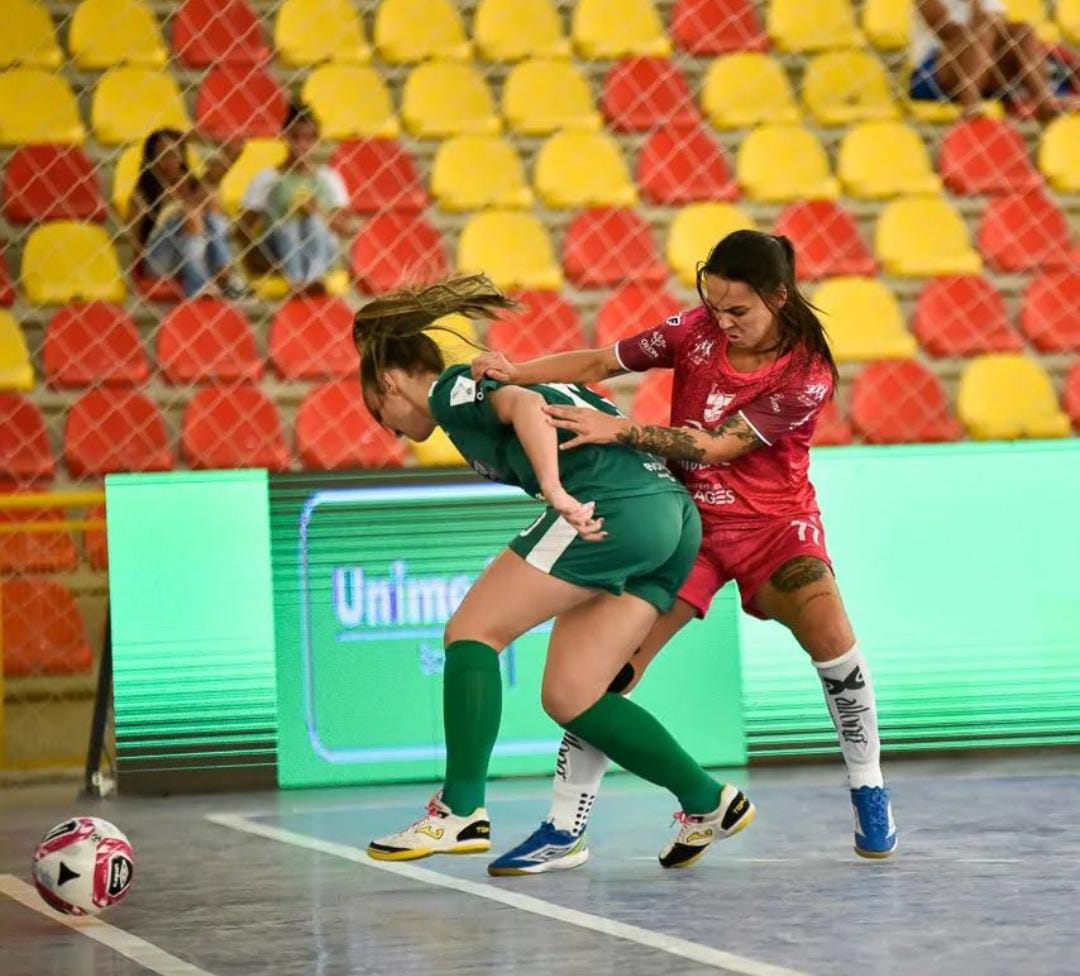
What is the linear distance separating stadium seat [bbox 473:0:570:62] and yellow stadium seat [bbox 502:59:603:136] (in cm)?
11

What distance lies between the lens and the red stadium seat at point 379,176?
977 cm

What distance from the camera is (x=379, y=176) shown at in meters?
9.86

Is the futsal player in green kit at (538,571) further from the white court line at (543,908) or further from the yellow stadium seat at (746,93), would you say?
the yellow stadium seat at (746,93)

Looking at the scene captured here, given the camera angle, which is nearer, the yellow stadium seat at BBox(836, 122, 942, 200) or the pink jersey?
the pink jersey

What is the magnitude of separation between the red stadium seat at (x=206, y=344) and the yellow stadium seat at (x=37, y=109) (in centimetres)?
131

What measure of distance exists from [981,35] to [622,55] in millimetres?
1991

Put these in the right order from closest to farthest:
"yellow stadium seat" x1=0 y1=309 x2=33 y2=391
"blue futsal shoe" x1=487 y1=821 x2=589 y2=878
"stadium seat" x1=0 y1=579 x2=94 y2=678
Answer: "blue futsal shoe" x1=487 y1=821 x2=589 y2=878
"stadium seat" x1=0 y1=579 x2=94 y2=678
"yellow stadium seat" x1=0 y1=309 x2=33 y2=391

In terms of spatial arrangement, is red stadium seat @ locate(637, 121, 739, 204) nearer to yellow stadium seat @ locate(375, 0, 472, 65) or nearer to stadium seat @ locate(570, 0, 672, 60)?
stadium seat @ locate(570, 0, 672, 60)

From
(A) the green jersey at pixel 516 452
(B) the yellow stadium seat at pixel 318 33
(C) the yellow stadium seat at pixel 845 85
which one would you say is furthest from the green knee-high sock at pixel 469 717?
(C) the yellow stadium seat at pixel 845 85

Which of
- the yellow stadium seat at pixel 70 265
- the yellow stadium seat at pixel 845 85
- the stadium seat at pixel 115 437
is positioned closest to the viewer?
the stadium seat at pixel 115 437

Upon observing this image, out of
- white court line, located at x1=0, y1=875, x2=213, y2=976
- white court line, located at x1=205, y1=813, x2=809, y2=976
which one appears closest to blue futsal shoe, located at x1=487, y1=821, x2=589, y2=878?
white court line, located at x1=205, y1=813, x2=809, y2=976

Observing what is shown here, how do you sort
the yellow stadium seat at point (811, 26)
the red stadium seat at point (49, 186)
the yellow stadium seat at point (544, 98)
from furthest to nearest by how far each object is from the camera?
the yellow stadium seat at point (811, 26)
the yellow stadium seat at point (544, 98)
the red stadium seat at point (49, 186)

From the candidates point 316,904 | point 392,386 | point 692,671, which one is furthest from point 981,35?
point 316,904

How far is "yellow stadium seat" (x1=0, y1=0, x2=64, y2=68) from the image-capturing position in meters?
10.2
